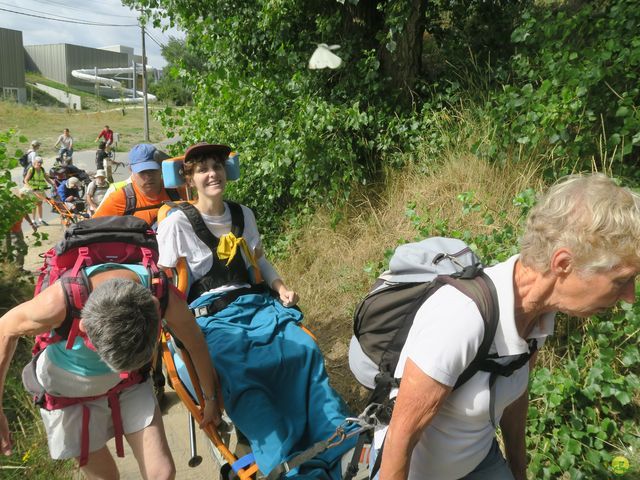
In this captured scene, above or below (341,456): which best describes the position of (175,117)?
above

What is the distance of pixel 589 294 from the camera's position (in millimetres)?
1350

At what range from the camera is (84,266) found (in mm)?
2150

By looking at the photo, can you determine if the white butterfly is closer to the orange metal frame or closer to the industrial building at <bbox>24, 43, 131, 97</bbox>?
the orange metal frame

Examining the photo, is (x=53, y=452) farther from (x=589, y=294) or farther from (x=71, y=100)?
(x=71, y=100)

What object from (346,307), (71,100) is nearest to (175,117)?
(346,307)

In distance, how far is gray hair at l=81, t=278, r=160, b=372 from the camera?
1.82m

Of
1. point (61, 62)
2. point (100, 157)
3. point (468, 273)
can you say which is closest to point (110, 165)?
point (100, 157)

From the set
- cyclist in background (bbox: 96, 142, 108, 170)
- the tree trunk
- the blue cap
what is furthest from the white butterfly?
cyclist in background (bbox: 96, 142, 108, 170)

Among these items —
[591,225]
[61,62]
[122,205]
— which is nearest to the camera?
[591,225]

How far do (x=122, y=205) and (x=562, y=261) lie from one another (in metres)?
3.77

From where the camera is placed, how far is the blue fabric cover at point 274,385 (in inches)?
92.7

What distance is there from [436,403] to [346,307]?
3.22 m

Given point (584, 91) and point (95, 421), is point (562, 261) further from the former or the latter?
point (584, 91)

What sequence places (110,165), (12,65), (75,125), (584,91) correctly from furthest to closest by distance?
(12,65) < (75,125) < (110,165) < (584,91)
